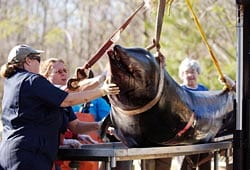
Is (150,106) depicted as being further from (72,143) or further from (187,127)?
A: (72,143)

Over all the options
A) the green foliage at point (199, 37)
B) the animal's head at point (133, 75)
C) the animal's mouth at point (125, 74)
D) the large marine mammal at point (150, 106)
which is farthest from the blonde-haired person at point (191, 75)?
the green foliage at point (199, 37)

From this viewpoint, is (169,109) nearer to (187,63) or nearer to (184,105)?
(184,105)

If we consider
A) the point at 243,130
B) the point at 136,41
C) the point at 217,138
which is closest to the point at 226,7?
the point at 136,41

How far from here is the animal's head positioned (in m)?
4.54

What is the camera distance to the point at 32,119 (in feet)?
15.5

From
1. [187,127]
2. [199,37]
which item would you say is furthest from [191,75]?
[199,37]

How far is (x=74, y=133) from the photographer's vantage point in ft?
18.0

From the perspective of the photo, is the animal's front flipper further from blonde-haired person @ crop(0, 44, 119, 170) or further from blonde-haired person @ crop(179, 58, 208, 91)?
blonde-haired person @ crop(179, 58, 208, 91)

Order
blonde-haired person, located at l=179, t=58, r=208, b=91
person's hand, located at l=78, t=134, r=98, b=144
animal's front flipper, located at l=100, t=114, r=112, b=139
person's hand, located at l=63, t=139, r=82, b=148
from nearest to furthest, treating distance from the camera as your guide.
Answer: person's hand, located at l=63, t=139, r=82, b=148 < animal's front flipper, located at l=100, t=114, r=112, b=139 < person's hand, located at l=78, t=134, r=98, b=144 < blonde-haired person, located at l=179, t=58, r=208, b=91

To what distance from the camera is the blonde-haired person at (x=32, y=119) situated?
4.69 m

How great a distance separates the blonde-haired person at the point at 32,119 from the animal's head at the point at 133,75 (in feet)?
0.40

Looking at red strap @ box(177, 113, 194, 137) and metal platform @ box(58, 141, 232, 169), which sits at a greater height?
red strap @ box(177, 113, 194, 137)

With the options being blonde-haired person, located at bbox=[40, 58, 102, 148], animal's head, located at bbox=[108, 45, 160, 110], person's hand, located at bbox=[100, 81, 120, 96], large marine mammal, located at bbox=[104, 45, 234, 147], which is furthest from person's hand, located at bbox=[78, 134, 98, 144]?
person's hand, located at bbox=[100, 81, 120, 96]

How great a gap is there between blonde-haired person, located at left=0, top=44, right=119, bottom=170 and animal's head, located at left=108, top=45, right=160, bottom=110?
123 mm
